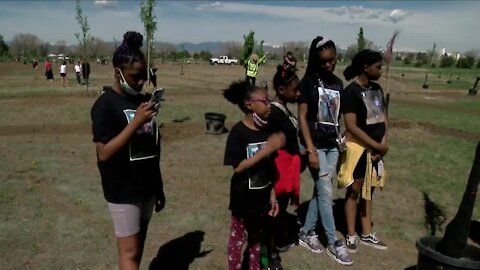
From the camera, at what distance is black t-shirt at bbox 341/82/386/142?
14.1 ft

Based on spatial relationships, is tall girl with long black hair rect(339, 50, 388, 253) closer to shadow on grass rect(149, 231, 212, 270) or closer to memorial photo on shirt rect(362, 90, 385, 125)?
memorial photo on shirt rect(362, 90, 385, 125)

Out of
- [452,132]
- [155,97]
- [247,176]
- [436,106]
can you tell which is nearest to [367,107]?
[247,176]

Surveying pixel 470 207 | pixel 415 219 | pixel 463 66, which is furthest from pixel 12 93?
pixel 463 66

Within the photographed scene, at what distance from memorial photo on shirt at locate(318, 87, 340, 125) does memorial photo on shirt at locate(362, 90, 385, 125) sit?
0.27 m

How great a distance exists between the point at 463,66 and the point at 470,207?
249ft

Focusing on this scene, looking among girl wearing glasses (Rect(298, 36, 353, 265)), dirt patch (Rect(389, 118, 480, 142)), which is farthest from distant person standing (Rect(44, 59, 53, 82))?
girl wearing glasses (Rect(298, 36, 353, 265))

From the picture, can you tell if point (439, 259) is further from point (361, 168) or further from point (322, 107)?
point (322, 107)

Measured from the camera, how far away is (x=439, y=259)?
9.99 ft

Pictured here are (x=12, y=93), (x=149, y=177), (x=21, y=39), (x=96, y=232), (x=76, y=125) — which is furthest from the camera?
(x=21, y=39)

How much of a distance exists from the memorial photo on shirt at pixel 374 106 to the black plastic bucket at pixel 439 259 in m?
1.32

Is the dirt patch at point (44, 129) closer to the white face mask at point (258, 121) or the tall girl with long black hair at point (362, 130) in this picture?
the tall girl with long black hair at point (362, 130)

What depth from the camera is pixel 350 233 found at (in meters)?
4.71

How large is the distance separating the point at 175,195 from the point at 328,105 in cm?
300

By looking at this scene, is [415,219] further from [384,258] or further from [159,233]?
[159,233]
